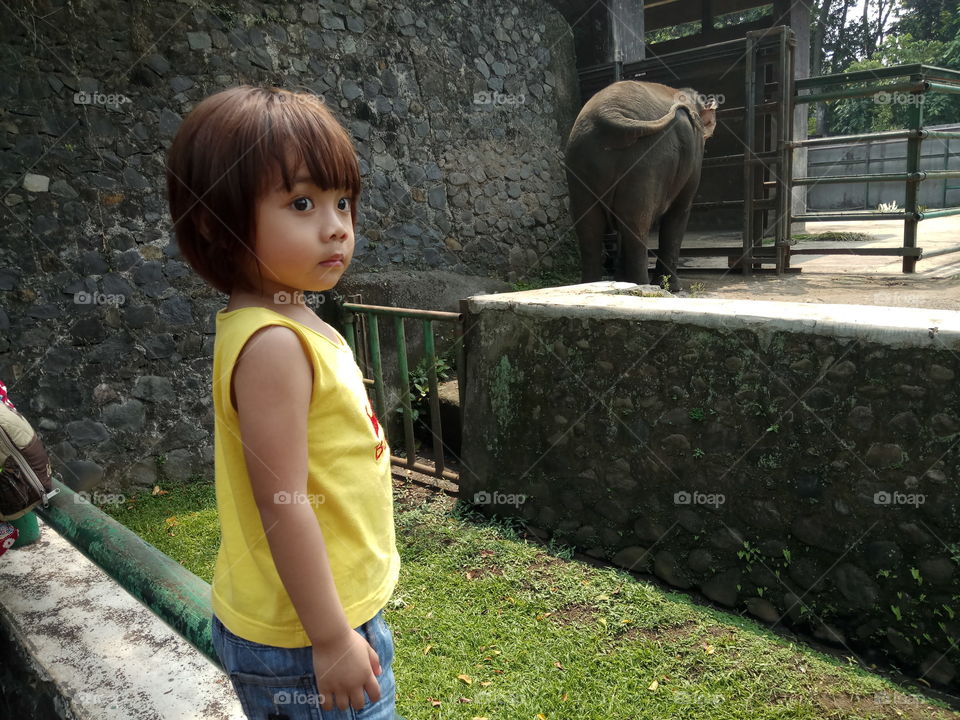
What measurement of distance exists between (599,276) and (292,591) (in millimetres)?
4940

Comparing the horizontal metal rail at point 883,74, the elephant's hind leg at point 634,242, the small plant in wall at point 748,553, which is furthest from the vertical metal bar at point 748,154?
the small plant in wall at point 748,553

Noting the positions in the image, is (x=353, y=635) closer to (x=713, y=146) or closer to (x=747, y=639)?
(x=747, y=639)

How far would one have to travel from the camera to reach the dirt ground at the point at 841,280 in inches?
176

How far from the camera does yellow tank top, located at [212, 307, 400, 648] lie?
0.98m

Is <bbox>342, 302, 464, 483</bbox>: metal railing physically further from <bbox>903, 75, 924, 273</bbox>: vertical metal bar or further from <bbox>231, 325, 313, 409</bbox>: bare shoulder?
<bbox>903, 75, 924, 273</bbox>: vertical metal bar

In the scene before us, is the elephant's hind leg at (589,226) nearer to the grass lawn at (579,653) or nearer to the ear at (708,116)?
the ear at (708,116)

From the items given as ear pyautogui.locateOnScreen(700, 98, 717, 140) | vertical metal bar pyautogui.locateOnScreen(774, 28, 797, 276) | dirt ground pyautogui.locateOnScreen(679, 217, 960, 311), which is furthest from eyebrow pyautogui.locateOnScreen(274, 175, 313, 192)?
vertical metal bar pyautogui.locateOnScreen(774, 28, 797, 276)

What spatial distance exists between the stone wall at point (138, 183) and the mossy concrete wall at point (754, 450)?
2077 millimetres

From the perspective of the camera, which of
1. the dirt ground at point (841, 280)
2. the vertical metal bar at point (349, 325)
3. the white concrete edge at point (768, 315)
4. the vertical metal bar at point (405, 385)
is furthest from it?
the vertical metal bar at point (349, 325)

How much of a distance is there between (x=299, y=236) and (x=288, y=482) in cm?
33

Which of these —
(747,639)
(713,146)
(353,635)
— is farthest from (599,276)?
(353,635)

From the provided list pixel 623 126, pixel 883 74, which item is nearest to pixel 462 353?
pixel 623 126

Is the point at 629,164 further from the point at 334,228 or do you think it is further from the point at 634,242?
the point at 334,228

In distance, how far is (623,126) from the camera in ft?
16.5
